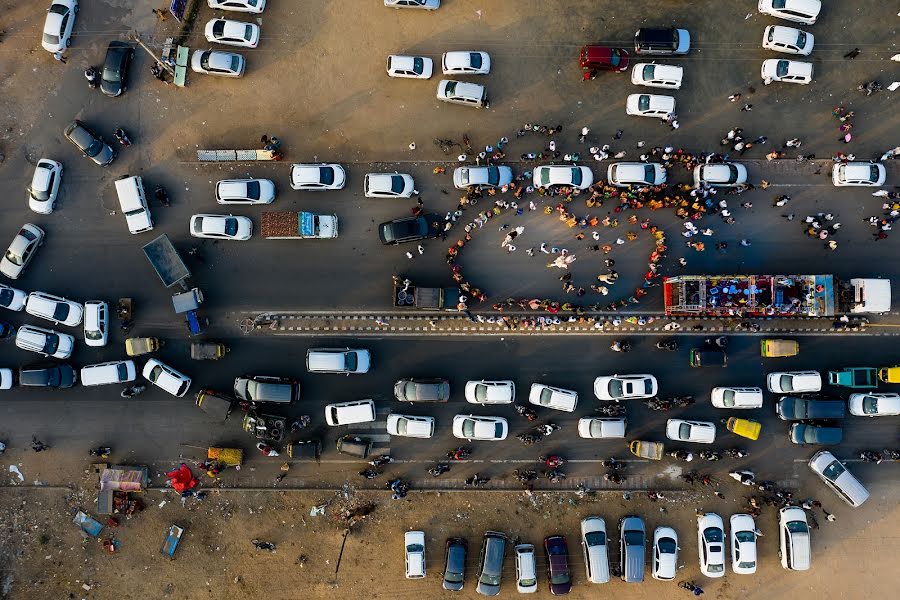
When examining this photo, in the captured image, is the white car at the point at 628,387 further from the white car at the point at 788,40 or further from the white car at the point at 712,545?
the white car at the point at 788,40

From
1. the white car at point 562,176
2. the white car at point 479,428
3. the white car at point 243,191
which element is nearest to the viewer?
the white car at point 562,176

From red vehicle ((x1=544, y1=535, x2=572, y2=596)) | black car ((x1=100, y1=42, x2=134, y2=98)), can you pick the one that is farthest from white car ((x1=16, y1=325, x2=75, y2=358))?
red vehicle ((x1=544, y1=535, x2=572, y2=596))

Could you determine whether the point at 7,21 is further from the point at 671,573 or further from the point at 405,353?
the point at 671,573

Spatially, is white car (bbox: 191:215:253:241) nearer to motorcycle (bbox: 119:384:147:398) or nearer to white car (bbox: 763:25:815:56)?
motorcycle (bbox: 119:384:147:398)

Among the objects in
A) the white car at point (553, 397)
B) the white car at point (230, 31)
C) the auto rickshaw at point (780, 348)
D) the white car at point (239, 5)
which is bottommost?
the white car at point (553, 397)

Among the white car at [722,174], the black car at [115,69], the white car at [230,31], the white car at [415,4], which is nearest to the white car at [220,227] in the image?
the black car at [115,69]

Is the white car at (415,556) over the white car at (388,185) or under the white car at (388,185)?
under

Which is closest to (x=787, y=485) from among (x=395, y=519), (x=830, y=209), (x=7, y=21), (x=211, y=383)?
(x=830, y=209)
